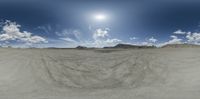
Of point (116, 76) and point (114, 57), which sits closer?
point (116, 76)

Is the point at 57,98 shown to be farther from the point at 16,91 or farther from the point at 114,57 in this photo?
the point at 114,57

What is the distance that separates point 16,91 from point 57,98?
252 cm

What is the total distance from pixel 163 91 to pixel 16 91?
6.19m

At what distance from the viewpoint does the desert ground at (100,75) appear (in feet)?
37.4

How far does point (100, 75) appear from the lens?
14680 millimetres

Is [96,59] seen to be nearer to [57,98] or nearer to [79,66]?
[79,66]

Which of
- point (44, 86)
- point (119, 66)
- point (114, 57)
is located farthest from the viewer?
point (114, 57)

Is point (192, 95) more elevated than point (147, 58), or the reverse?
point (147, 58)

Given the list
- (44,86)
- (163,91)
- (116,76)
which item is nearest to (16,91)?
(44,86)

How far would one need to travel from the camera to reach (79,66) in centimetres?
1570

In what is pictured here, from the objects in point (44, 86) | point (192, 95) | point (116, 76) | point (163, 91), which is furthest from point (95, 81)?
point (192, 95)

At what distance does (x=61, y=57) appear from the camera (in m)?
17.0

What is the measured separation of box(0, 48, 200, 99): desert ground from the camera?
11.4 metres

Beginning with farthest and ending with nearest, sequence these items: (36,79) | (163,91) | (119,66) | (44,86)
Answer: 1. (119,66)
2. (36,79)
3. (44,86)
4. (163,91)
